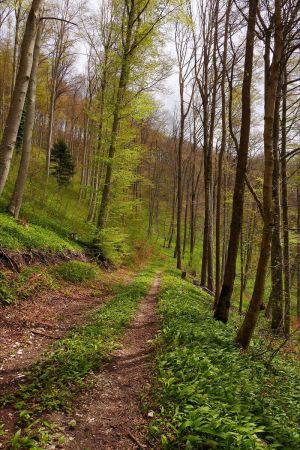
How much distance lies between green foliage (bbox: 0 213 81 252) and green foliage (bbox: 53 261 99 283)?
77 cm

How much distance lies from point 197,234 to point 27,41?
42376 millimetres

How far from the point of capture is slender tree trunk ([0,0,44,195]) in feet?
18.2

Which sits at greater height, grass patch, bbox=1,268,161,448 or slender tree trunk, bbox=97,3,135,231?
slender tree trunk, bbox=97,3,135,231

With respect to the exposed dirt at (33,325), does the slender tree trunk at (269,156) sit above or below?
above

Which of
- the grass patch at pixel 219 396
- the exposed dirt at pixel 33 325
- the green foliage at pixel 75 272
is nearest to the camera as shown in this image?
the grass patch at pixel 219 396

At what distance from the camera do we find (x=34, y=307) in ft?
26.0

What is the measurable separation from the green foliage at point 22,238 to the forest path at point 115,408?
4978mm

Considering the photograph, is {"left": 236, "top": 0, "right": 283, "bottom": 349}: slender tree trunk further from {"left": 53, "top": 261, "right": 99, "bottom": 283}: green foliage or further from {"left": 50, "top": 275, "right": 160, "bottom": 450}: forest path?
{"left": 53, "top": 261, "right": 99, "bottom": 283}: green foliage

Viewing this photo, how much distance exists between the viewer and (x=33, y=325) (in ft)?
22.5

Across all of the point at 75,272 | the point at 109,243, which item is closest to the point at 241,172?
the point at 75,272

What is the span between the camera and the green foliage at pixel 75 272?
37.1 feet

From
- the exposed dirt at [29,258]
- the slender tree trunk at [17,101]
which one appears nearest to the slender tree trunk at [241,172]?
the slender tree trunk at [17,101]

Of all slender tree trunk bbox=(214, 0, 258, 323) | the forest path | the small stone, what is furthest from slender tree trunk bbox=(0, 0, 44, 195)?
slender tree trunk bbox=(214, 0, 258, 323)

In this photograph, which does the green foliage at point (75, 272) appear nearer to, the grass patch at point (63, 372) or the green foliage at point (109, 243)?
the green foliage at point (109, 243)
